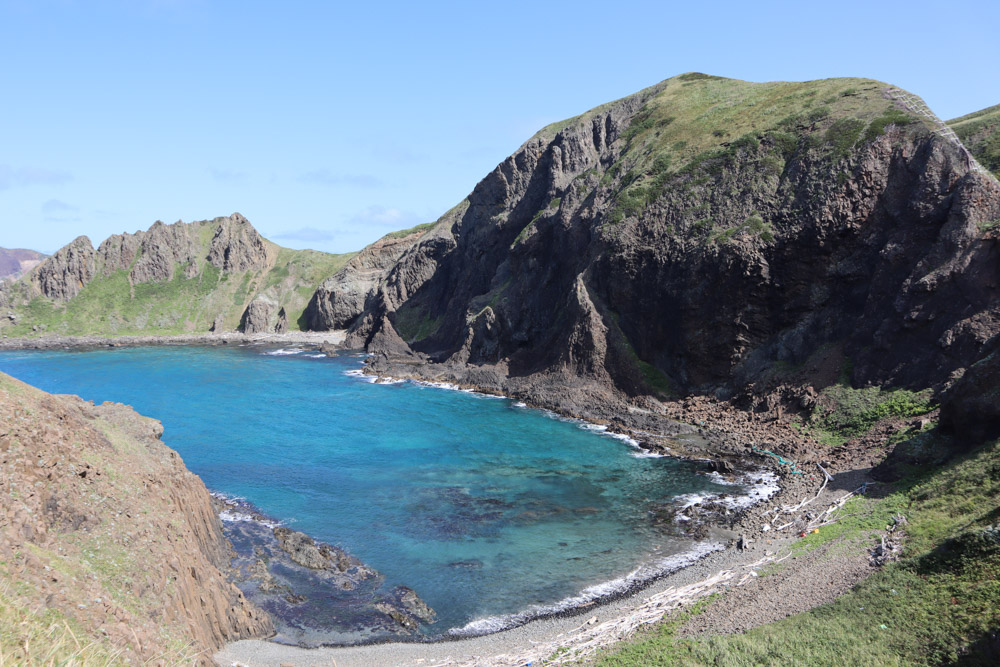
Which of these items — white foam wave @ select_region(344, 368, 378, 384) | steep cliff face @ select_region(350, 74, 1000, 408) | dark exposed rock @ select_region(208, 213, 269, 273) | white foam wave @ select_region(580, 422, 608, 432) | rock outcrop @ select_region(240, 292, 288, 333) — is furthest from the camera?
dark exposed rock @ select_region(208, 213, 269, 273)

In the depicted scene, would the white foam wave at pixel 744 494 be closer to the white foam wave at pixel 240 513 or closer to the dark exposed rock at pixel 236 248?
the white foam wave at pixel 240 513

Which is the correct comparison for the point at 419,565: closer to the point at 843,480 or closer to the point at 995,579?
the point at 995,579

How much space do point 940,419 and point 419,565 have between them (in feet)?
105

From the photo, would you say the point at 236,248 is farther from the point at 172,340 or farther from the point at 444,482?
the point at 444,482

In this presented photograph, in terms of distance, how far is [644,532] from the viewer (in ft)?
117

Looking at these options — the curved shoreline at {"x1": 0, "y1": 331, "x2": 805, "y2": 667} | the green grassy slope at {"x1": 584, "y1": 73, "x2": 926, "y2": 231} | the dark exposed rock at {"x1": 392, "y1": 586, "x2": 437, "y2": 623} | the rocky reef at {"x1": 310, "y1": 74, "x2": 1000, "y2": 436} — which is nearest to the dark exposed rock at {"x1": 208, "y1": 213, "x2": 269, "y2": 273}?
the rocky reef at {"x1": 310, "y1": 74, "x2": 1000, "y2": 436}

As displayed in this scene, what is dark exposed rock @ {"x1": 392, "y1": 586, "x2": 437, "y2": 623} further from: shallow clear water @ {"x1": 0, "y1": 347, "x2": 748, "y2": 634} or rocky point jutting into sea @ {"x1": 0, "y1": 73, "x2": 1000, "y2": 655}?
rocky point jutting into sea @ {"x1": 0, "y1": 73, "x2": 1000, "y2": 655}

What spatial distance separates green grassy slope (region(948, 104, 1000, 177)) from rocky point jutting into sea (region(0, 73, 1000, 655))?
14.6 inches

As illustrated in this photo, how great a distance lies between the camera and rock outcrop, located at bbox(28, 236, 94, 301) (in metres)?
141

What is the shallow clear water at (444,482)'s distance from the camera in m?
31.3

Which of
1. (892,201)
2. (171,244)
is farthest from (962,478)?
(171,244)

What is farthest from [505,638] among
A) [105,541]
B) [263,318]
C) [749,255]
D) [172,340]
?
[263,318]

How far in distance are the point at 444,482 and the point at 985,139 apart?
71.5 m

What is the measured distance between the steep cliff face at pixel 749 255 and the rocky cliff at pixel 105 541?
48.1 m
